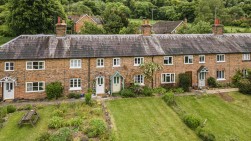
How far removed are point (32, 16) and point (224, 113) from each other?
38015 mm

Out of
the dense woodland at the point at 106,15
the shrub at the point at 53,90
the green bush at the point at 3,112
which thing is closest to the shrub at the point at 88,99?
the shrub at the point at 53,90

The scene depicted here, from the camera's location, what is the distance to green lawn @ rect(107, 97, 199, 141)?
925 inches

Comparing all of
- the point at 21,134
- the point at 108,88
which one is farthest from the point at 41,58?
the point at 21,134

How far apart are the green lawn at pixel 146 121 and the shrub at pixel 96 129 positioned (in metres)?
1.39

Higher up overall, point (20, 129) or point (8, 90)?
point (8, 90)

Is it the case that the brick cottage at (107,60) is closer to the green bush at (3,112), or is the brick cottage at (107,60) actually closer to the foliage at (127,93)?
the foliage at (127,93)

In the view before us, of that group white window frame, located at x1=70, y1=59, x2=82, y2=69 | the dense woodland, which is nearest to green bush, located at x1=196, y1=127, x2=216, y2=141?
white window frame, located at x1=70, y1=59, x2=82, y2=69

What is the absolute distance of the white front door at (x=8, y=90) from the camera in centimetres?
3183

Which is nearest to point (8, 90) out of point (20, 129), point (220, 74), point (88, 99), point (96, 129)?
point (20, 129)

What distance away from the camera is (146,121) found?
86.9ft

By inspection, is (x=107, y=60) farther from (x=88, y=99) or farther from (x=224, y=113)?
(x=224, y=113)

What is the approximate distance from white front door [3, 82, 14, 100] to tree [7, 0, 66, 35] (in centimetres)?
2056

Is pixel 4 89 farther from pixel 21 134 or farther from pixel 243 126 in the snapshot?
pixel 243 126

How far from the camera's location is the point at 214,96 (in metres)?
34.4
